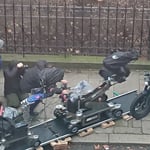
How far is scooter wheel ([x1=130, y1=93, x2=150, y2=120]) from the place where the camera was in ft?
25.2

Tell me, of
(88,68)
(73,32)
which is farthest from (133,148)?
(73,32)

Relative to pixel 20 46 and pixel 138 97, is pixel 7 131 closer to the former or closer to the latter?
pixel 138 97

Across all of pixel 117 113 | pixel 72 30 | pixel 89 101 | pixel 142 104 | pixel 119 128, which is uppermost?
pixel 72 30

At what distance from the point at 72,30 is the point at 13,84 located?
200 centimetres

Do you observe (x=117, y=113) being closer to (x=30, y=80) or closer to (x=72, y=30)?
(x=30, y=80)

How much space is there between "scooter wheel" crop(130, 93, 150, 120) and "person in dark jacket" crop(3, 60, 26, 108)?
159 cm

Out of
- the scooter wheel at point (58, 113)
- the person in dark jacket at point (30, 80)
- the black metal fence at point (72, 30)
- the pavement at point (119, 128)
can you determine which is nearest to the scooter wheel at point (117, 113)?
the pavement at point (119, 128)

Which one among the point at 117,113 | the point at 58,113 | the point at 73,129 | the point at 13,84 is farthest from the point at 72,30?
the point at 73,129

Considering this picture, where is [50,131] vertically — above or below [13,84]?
below

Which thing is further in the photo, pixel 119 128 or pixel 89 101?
pixel 119 128

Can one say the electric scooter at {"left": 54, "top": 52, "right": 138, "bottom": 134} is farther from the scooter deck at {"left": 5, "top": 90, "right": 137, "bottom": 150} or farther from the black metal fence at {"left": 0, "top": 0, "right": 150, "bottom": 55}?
the black metal fence at {"left": 0, "top": 0, "right": 150, "bottom": 55}

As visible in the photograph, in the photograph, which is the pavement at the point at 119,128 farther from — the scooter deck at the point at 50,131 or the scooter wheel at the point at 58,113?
the scooter wheel at the point at 58,113

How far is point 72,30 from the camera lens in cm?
962

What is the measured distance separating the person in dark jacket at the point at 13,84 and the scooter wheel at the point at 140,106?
1.59 metres
